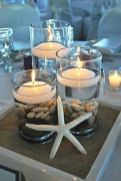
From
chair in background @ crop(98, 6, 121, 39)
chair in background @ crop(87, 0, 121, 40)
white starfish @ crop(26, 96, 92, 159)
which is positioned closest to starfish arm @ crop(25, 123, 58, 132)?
white starfish @ crop(26, 96, 92, 159)

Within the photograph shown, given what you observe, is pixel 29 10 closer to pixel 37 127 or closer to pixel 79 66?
pixel 79 66

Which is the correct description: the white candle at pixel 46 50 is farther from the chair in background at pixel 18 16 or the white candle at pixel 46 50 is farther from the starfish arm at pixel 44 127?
the chair in background at pixel 18 16

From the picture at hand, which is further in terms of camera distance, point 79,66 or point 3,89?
point 3,89

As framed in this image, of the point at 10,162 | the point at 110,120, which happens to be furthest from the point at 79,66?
the point at 10,162

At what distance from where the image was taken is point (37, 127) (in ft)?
1.49

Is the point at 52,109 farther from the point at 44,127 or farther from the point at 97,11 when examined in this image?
the point at 97,11

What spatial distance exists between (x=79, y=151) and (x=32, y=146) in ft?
0.26

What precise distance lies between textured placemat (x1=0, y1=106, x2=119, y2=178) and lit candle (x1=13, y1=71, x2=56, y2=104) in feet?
0.23

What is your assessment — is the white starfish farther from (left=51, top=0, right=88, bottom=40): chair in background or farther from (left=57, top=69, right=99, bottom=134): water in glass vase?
(left=51, top=0, right=88, bottom=40): chair in background

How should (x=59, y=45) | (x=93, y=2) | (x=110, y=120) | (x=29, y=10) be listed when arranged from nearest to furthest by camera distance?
(x=110, y=120) < (x=59, y=45) < (x=29, y=10) < (x=93, y=2)

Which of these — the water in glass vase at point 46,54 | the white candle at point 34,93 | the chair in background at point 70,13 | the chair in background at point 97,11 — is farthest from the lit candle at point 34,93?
the chair in background at point 70,13

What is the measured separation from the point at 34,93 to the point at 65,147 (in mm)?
103

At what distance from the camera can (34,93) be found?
1.55ft

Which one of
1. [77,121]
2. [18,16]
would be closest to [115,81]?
[77,121]
